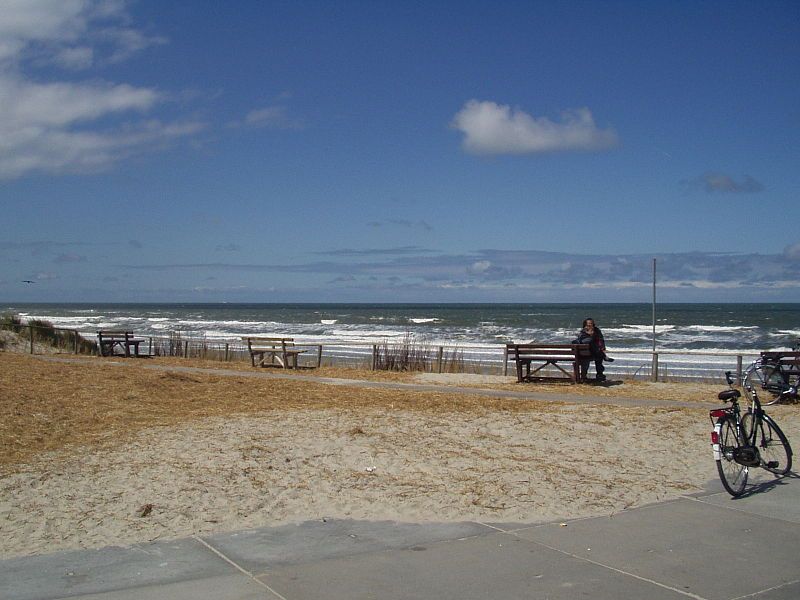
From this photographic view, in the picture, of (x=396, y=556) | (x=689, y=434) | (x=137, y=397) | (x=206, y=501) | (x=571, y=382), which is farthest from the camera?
(x=571, y=382)

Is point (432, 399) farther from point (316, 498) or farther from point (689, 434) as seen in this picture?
point (316, 498)

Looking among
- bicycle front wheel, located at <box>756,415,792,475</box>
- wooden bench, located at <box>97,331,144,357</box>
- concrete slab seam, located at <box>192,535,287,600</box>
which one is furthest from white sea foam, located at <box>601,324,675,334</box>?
concrete slab seam, located at <box>192,535,287,600</box>

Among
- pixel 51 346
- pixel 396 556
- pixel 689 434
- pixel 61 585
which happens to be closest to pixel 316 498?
pixel 396 556

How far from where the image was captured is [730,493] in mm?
7578

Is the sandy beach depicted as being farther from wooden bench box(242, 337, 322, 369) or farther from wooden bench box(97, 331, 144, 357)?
wooden bench box(97, 331, 144, 357)

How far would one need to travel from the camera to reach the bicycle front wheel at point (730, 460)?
7.58 metres

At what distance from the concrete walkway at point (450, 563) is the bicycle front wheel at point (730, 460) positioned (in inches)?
25.1

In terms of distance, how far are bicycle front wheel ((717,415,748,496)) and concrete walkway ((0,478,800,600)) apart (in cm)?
64

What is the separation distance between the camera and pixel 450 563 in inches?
225

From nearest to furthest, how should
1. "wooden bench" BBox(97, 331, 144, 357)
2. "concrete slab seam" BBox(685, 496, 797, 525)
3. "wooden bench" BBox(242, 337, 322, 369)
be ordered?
"concrete slab seam" BBox(685, 496, 797, 525)
"wooden bench" BBox(242, 337, 322, 369)
"wooden bench" BBox(97, 331, 144, 357)

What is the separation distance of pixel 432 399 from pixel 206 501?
26.1 ft

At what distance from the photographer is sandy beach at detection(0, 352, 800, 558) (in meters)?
6.92

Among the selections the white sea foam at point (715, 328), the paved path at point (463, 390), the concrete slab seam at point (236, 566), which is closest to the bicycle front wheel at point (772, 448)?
the concrete slab seam at point (236, 566)

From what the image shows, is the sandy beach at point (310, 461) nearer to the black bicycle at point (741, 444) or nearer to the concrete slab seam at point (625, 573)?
the black bicycle at point (741, 444)
